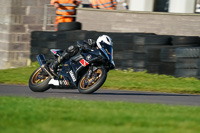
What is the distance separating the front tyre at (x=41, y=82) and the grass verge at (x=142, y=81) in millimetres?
2180

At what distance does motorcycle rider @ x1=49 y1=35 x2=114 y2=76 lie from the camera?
918 centimetres

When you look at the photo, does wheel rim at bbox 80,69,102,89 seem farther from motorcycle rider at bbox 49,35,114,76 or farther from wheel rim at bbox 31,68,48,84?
wheel rim at bbox 31,68,48,84

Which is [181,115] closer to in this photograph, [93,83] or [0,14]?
[93,83]

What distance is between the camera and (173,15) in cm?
1491

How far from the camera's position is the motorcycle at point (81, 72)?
9.01 meters

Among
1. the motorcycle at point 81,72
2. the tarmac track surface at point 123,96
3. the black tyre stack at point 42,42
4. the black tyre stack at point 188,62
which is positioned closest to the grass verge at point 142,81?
the black tyre stack at point 188,62

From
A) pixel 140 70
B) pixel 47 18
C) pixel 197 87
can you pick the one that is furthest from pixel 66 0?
pixel 197 87

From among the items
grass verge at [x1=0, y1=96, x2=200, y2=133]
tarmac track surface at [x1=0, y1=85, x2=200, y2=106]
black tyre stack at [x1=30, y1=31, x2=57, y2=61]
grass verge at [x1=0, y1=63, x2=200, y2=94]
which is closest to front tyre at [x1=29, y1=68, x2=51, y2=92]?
tarmac track surface at [x1=0, y1=85, x2=200, y2=106]

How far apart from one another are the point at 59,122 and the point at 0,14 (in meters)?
12.0

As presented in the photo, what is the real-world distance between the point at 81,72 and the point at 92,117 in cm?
347

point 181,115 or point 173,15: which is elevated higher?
point 173,15

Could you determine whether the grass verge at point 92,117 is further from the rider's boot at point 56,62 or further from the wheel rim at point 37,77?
the wheel rim at point 37,77

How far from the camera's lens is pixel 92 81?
29.6 ft

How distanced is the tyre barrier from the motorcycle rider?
10.5 feet
